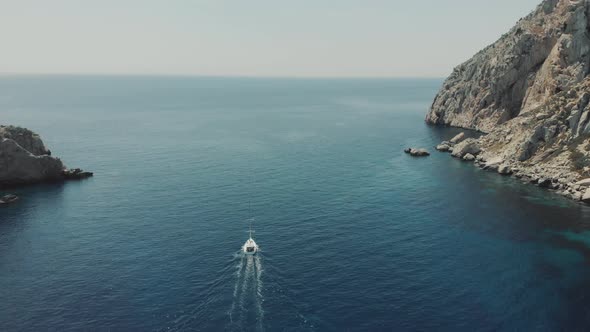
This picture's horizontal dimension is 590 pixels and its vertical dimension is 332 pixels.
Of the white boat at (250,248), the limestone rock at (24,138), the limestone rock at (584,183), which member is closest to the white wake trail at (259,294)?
the white boat at (250,248)

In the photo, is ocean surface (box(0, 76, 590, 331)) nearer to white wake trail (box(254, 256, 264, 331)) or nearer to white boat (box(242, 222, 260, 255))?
white wake trail (box(254, 256, 264, 331))

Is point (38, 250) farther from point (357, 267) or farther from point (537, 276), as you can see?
point (537, 276)

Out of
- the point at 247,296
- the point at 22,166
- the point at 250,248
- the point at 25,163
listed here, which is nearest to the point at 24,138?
the point at 25,163

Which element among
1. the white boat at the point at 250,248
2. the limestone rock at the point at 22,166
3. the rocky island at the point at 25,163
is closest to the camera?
the white boat at the point at 250,248

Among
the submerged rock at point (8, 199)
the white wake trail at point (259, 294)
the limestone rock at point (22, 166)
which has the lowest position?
the white wake trail at point (259, 294)

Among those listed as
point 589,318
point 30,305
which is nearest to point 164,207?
point 30,305

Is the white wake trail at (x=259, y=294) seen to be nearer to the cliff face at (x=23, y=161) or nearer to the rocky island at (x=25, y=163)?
the rocky island at (x=25, y=163)
